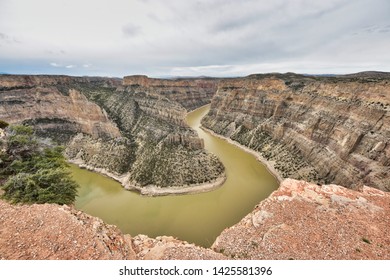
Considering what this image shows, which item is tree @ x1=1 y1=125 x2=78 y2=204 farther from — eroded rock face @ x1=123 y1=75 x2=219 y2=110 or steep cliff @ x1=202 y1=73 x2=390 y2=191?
eroded rock face @ x1=123 y1=75 x2=219 y2=110

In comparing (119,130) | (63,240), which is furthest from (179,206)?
(119,130)

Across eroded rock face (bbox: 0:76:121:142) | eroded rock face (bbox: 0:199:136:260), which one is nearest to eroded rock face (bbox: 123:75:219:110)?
eroded rock face (bbox: 0:76:121:142)

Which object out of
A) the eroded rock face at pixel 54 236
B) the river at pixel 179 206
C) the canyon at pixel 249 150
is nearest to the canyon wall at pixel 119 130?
the canyon at pixel 249 150

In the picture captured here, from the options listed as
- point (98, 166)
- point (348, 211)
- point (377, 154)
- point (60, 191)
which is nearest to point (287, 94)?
point (377, 154)

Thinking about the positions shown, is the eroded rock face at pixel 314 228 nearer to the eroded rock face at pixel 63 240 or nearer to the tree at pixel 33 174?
the eroded rock face at pixel 63 240

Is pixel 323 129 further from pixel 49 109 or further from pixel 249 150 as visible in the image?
pixel 49 109
